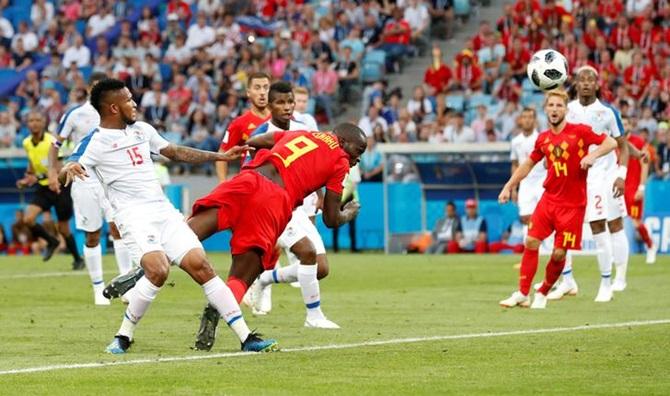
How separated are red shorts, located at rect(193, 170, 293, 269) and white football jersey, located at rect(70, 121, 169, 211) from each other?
46 centimetres

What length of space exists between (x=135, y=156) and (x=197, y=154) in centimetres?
49

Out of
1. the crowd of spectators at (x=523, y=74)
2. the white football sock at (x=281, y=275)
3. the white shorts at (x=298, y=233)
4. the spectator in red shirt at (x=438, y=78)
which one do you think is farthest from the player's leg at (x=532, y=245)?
the spectator in red shirt at (x=438, y=78)

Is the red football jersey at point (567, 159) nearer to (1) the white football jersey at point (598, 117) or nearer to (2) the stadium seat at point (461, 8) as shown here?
(1) the white football jersey at point (598, 117)

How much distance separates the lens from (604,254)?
17547 mm

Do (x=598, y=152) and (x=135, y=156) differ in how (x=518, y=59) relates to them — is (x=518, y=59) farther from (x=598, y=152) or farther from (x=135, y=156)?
(x=135, y=156)

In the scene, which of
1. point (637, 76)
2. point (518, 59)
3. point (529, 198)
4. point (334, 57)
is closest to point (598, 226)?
point (529, 198)

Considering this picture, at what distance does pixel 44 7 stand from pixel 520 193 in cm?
2425

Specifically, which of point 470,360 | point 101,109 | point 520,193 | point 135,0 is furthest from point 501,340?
point 135,0

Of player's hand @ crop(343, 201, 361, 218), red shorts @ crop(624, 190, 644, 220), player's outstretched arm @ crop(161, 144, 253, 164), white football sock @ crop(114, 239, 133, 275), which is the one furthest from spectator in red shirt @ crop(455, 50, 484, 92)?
player's outstretched arm @ crop(161, 144, 253, 164)

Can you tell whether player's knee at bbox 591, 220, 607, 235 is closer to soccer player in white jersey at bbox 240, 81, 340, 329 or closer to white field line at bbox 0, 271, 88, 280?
soccer player in white jersey at bbox 240, 81, 340, 329

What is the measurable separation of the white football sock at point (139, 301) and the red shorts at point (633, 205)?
A: 13.6m

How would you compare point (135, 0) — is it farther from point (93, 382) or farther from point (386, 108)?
point (93, 382)

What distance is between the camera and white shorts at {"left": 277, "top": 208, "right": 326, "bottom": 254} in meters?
13.8

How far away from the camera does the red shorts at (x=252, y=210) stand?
11.5m
